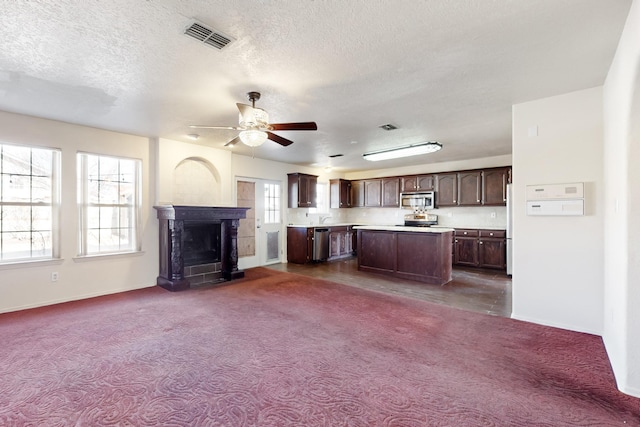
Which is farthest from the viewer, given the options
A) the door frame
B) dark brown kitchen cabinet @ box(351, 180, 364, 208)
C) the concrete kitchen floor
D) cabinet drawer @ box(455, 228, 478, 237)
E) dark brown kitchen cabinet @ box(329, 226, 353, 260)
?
dark brown kitchen cabinet @ box(351, 180, 364, 208)

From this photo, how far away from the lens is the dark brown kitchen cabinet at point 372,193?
8.26 metres

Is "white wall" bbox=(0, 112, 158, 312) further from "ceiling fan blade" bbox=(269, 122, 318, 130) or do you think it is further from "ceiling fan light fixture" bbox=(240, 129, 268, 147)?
"ceiling fan blade" bbox=(269, 122, 318, 130)

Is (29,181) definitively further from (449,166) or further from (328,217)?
(449,166)

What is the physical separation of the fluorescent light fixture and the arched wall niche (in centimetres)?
322

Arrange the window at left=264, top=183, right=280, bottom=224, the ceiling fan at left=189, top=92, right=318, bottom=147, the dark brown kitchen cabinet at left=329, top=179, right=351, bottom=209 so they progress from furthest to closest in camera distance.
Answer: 1. the dark brown kitchen cabinet at left=329, top=179, right=351, bottom=209
2. the window at left=264, top=183, right=280, bottom=224
3. the ceiling fan at left=189, top=92, right=318, bottom=147

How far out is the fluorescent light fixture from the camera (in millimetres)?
5145

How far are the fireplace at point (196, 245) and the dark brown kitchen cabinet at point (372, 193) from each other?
410cm

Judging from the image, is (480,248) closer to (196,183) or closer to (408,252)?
(408,252)

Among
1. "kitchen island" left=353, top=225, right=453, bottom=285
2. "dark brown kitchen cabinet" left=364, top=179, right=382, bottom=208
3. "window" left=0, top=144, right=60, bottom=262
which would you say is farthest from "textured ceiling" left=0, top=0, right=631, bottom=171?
"dark brown kitchen cabinet" left=364, top=179, right=382, bottom=208

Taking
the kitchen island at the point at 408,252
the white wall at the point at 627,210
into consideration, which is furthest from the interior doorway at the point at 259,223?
the white wall at the point at 627,210

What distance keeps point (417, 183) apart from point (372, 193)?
4.59 ft

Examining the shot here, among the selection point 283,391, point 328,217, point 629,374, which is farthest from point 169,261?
point 629,374

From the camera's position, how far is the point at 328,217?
8.77m

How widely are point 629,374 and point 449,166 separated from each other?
581 cm
